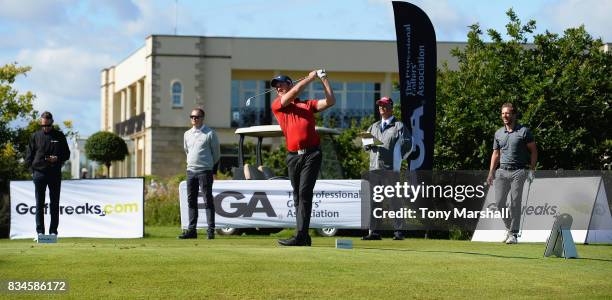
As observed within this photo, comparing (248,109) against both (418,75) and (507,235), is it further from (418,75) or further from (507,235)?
(507,235)

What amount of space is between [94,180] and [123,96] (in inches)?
2343

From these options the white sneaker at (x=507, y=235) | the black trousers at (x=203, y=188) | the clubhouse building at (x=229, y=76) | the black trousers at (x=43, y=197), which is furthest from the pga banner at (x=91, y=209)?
the clubhouse building at (x=229, y=76)

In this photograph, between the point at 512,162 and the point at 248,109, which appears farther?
the point at 248,109

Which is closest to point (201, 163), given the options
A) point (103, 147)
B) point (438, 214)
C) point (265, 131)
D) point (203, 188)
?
point (203, 188)

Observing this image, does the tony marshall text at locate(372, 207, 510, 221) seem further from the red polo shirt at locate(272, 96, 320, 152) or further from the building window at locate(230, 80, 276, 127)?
the building window at locate(230, 80, 276, 127)

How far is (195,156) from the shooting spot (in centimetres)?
1675

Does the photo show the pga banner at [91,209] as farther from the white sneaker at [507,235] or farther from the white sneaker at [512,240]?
the white sneaker at [512,240]

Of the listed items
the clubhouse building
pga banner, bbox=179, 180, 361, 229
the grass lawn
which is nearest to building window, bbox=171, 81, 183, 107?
the clubhouse building

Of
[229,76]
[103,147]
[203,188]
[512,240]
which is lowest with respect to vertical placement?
[512,240]

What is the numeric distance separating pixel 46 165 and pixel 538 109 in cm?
853

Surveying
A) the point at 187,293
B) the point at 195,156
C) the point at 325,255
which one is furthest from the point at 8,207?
the point at 187,293

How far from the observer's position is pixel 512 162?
15.8m

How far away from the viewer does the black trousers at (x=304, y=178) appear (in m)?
13.0

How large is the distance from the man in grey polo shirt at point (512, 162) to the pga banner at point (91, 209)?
6301mm
